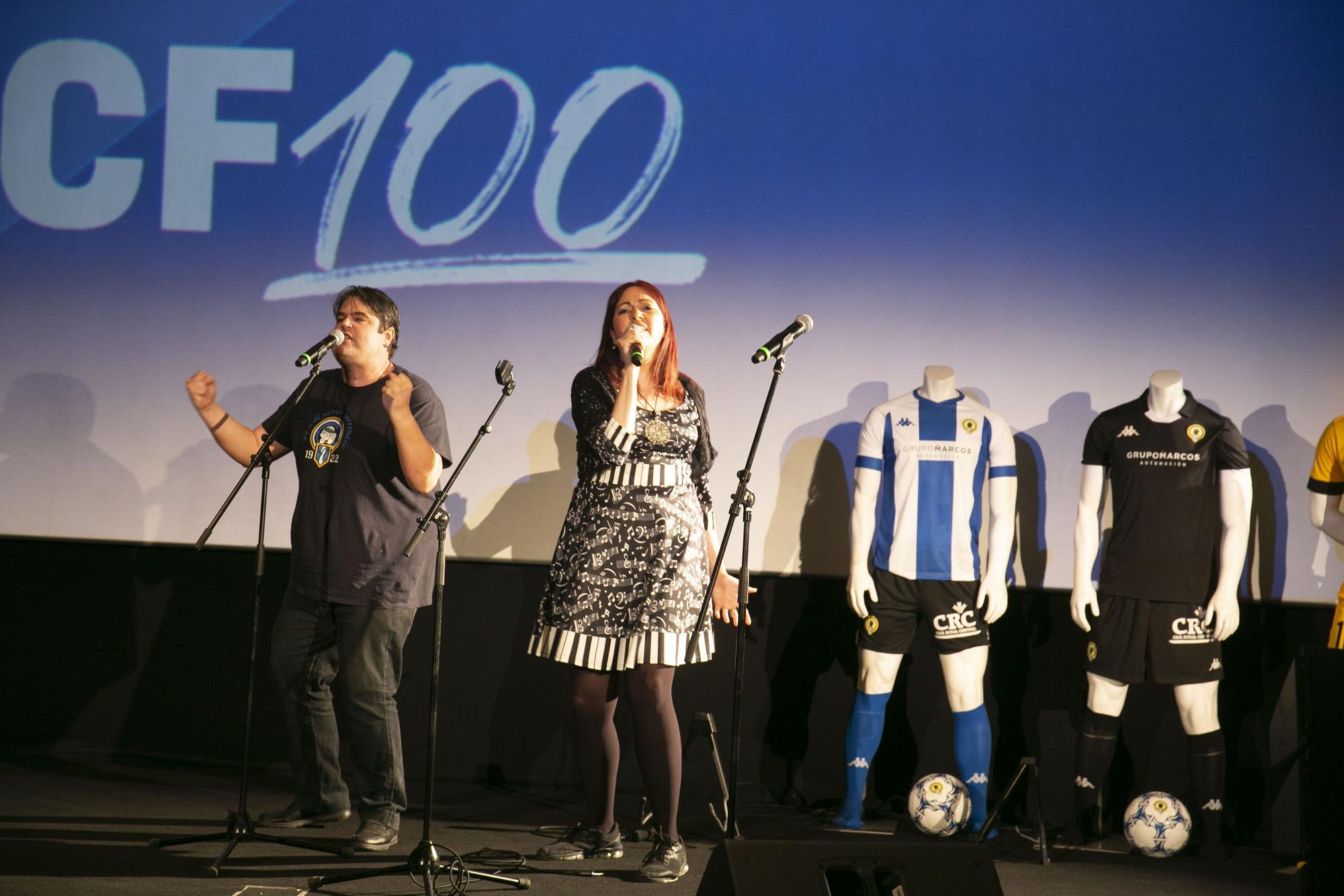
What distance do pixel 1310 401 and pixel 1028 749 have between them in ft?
5.42

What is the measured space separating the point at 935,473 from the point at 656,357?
1220 mm

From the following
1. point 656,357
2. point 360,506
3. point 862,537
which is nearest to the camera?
point 656,357

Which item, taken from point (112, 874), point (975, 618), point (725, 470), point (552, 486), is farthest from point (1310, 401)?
point (112, 874)

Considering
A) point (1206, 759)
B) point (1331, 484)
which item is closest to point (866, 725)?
point (1206, 759)

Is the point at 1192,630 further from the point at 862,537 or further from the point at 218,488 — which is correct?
the point at 218,488

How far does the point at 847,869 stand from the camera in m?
2.20

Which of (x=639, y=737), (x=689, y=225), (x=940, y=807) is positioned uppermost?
(x=689, y=225)

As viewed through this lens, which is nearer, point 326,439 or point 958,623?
point 326,439

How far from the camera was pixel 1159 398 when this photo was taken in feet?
13.3

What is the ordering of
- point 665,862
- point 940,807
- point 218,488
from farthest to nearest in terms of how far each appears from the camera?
point 218,488 → point 940,807 → point 665,862

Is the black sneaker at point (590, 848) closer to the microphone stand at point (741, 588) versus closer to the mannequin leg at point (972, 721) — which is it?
the microphone stand at point (741, 588)

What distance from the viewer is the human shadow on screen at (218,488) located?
4691 millimetres

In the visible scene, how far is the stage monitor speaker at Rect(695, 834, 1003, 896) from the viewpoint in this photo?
83.8 inches

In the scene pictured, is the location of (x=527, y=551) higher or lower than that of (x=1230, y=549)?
lower
